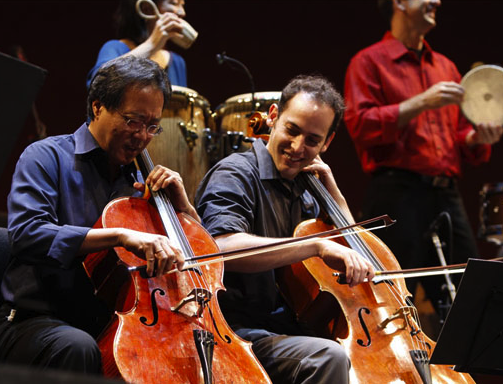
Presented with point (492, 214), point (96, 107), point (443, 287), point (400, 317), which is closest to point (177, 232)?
point (96, 107)

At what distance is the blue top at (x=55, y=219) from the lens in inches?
65.4

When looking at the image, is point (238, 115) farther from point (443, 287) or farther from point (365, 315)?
point (365, 315)

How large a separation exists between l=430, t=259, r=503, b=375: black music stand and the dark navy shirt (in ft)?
1.71

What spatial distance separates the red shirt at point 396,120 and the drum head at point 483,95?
150 millimetres

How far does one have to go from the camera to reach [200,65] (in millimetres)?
4562

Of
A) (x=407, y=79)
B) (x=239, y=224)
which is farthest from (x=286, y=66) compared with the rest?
(x=239, y=224)

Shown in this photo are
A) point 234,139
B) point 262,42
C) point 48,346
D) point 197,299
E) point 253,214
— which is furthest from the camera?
point 262,42

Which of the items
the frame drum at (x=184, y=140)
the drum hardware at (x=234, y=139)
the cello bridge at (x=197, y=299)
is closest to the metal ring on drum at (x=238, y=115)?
the drum hardware at (x=234, y=139)

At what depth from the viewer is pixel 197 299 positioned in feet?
5.44

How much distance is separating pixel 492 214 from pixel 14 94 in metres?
2.97

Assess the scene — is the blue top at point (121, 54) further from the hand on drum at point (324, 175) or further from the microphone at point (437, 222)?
the microphone at point (437, 222)

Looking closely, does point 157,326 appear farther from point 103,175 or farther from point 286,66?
point 286,66

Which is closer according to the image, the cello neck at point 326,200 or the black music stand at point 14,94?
the black music stand at point 14,94

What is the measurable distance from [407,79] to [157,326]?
2236 mm
